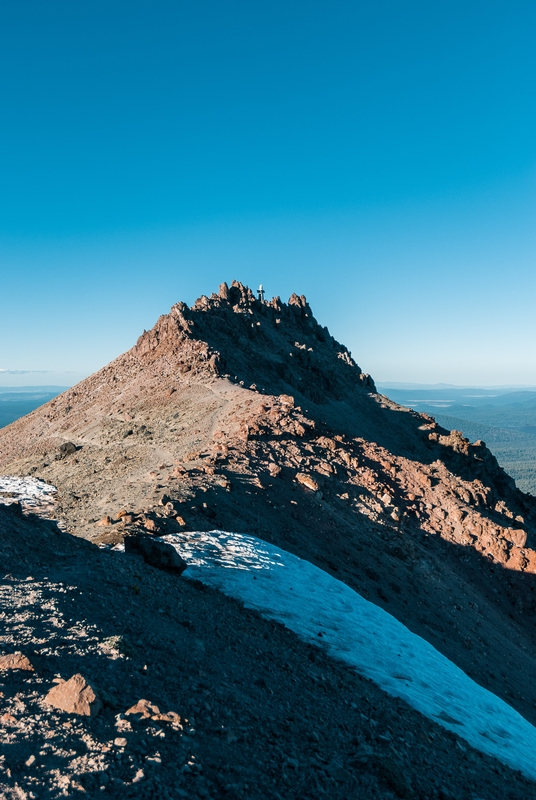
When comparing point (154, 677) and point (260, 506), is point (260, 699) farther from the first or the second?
point (260, 506)

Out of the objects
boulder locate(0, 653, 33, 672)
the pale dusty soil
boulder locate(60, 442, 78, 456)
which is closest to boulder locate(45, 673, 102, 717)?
the pale dusty soil

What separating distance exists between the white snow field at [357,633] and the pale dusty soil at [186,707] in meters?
0.74

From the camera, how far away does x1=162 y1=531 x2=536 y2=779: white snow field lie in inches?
417

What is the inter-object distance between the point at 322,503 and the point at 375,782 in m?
15.5

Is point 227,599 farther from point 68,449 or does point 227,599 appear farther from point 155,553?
point 68,449

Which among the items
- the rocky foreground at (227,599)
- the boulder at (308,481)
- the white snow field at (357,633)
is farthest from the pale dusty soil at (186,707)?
the boulder at (308,481)

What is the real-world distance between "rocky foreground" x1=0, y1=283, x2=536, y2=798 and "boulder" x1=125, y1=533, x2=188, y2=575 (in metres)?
0.32

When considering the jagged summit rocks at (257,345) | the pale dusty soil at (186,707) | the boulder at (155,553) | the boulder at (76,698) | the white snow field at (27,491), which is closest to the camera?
the pale dusty soil at (186,707)

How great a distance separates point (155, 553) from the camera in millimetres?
12188

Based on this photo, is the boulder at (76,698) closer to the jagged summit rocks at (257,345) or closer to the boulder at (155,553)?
the boulder at (155,553)

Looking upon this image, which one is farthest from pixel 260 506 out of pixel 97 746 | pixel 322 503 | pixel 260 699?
pixel 97 746

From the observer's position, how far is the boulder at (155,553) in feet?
39.8

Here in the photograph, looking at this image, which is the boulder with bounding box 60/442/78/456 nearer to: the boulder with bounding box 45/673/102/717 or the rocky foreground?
the rocky foreground

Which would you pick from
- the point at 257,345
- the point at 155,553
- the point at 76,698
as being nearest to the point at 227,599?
the point at 155,553
